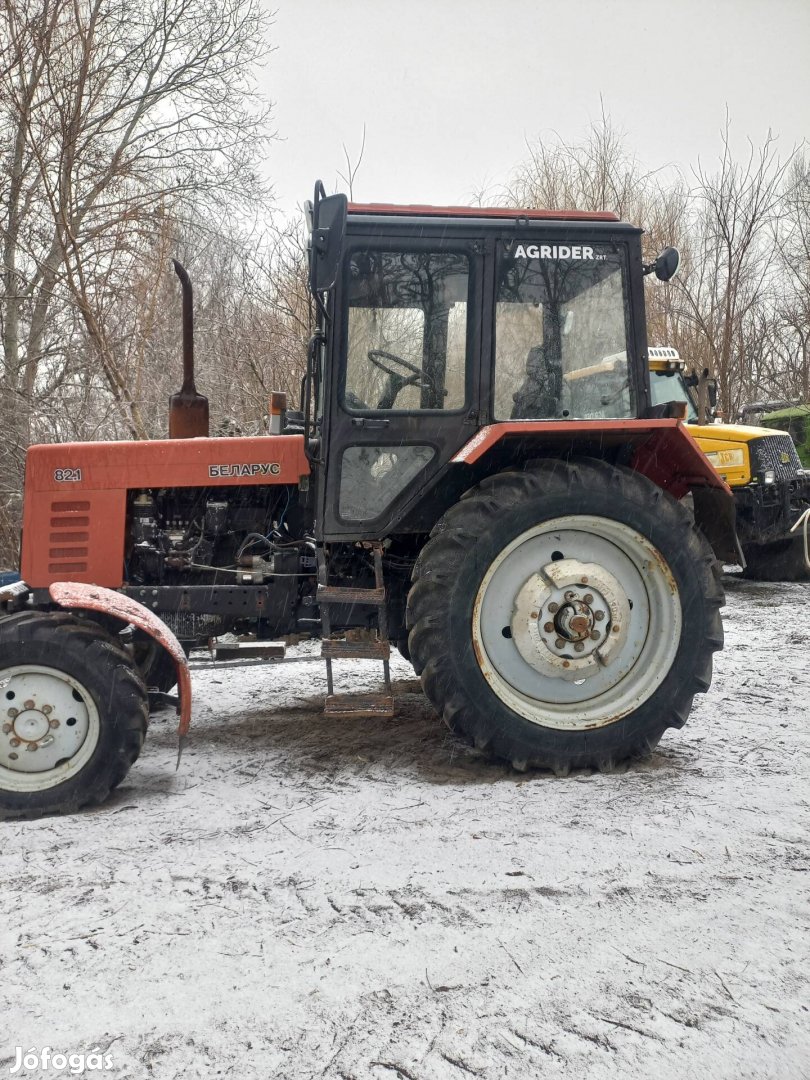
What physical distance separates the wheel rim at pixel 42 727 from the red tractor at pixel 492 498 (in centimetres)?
23

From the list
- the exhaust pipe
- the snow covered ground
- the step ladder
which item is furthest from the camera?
the exhaust pipe

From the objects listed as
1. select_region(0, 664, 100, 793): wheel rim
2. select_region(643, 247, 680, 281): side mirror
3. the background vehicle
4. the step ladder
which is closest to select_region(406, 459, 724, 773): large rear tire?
the step ladder

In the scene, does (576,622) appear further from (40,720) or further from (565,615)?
(40,720)

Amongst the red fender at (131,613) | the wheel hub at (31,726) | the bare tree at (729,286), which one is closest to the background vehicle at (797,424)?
the bare tree at (729,286)

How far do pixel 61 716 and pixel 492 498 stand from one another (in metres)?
1.75

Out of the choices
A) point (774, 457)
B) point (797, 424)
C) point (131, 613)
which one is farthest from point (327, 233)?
point (797, 424)

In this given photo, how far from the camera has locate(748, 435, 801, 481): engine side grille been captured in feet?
25.4

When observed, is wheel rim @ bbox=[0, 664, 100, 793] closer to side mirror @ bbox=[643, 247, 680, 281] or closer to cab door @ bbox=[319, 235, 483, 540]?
cab door @ bbox=[319, 235, 483, 540]

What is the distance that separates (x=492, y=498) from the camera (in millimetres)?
3105

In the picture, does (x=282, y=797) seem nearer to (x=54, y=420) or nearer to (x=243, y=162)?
(x=54, y=420)

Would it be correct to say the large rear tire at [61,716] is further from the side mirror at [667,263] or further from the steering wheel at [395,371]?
the side mirror at [667,263]

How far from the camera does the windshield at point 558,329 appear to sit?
3264 millimetres

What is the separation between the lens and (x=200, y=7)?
30.6 ft

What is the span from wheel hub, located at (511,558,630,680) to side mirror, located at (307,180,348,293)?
140 centimetres
